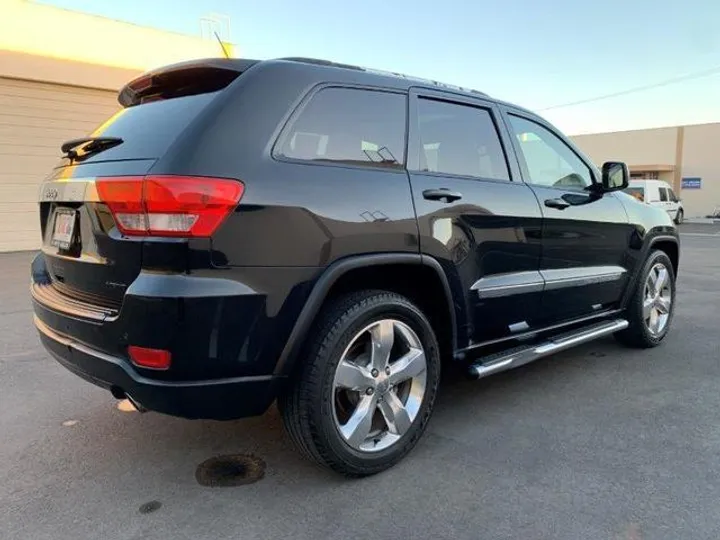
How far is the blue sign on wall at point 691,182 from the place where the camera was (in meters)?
31.5

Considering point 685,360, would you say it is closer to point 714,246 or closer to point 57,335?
point 57,335

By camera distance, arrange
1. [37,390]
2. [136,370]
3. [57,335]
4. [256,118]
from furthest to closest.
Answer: [37,390], [57,335], [256,118], [136,370]

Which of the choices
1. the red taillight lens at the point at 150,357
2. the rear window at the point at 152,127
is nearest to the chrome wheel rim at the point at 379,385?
the red taillight lens at the point at 150,357

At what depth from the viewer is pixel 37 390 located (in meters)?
3.99

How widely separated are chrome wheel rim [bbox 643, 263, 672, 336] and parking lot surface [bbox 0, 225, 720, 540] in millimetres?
769

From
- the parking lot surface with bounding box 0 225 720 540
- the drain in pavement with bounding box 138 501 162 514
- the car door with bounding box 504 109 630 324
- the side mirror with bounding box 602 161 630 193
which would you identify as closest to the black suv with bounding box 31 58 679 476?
the car door with bounding box 504 109 630 324

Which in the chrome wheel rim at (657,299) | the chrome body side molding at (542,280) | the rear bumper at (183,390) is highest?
the chrome body side molding at (542,280)

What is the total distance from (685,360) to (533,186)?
7.31ft

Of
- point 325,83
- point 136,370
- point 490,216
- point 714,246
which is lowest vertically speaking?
point 714,246

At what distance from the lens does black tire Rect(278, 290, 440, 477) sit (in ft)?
8.24

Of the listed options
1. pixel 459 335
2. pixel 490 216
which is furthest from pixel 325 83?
pixel 459 335

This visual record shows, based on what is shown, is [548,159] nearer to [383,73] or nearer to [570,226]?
[570,226]

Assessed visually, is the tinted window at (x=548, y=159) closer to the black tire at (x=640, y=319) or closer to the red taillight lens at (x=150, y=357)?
the black tire at (x=640, y=319)

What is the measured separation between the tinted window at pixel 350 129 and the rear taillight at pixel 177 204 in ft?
1.24
